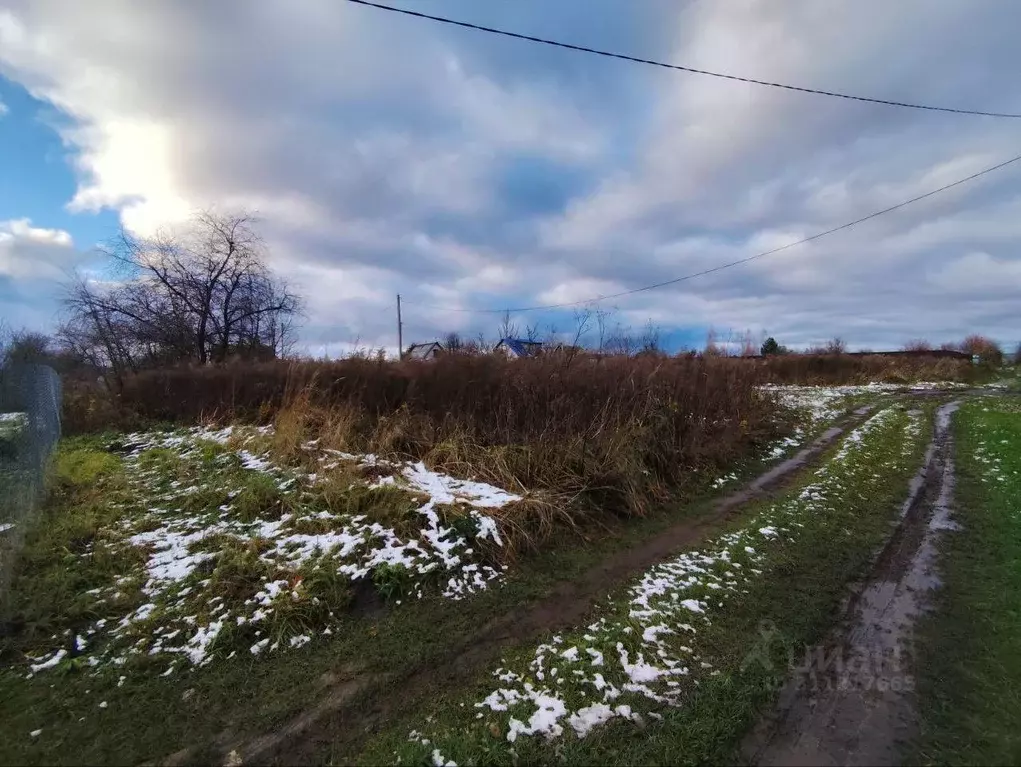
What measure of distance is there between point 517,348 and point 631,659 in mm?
7906

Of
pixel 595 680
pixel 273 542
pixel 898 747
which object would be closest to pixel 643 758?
pixel 595 680

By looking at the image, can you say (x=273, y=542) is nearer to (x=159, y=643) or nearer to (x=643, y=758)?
(x=159, y=643)

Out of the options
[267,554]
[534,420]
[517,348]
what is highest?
[517,348]

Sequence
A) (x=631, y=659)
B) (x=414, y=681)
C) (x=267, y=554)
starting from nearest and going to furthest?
(x=414, y=681)
(x=631, y=659)
(x=267, y=554)

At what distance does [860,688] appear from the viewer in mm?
2936

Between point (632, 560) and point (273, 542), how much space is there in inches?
147

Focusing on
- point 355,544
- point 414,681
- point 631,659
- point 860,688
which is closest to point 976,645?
point 860,688

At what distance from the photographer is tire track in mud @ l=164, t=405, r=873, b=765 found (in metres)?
2.59

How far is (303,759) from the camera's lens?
99.0 inches

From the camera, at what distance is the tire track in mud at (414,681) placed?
2.59m

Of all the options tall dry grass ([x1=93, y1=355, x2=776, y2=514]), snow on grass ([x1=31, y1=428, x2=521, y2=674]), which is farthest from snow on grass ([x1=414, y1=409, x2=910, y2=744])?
tall dry grass ([x1=93, y1=355, x2=776, y2=514])

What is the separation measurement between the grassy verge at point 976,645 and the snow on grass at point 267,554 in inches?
127

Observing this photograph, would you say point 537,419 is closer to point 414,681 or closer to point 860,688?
point 414,681

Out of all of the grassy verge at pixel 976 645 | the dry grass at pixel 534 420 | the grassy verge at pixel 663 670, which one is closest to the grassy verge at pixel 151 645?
the grassy verge at pixel 663 670
